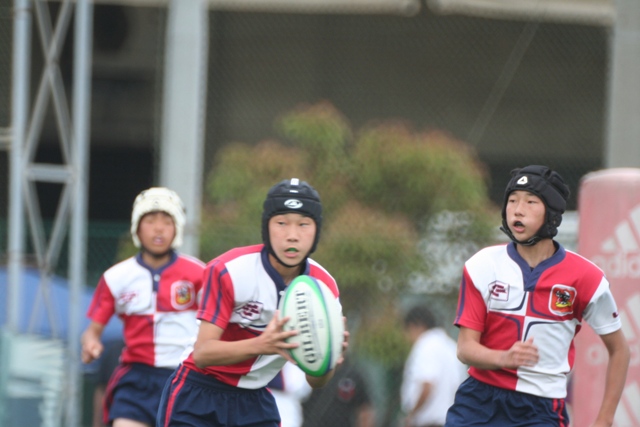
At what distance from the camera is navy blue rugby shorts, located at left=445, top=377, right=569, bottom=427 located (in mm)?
5168

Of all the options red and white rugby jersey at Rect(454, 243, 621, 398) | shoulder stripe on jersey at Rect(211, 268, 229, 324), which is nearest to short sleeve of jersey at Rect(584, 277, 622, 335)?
red and white rugby jersey at Rect(454, 243, 621, 398)

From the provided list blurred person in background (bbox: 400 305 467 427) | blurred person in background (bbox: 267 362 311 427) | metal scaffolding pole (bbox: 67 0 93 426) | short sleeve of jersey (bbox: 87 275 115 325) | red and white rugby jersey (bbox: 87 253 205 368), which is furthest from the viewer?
blurred person in background (bbox: 400 305 467 427)

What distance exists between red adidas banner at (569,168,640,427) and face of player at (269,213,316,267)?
8.37 ft

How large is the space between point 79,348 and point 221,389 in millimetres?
4651

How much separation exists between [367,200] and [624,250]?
4210mm

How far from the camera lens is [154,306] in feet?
24.1

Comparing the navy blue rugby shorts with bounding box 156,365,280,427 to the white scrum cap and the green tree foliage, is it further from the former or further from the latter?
the green tree foliage

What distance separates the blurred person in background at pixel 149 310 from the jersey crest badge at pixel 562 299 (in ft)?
9.09

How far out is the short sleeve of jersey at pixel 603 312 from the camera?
522cm

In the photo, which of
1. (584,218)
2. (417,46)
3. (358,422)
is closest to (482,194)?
(358,422)

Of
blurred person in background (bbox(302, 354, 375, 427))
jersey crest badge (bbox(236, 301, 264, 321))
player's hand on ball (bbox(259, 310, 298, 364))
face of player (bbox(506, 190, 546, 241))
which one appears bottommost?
blurred person in background (bbox(302, 354, 375, 427))

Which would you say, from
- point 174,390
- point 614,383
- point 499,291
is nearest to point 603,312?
point 614,383

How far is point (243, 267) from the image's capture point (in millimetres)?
5059

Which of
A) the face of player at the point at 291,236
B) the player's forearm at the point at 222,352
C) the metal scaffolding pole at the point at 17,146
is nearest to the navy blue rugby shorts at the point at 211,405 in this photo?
the player's forearm at the point at 222,352
